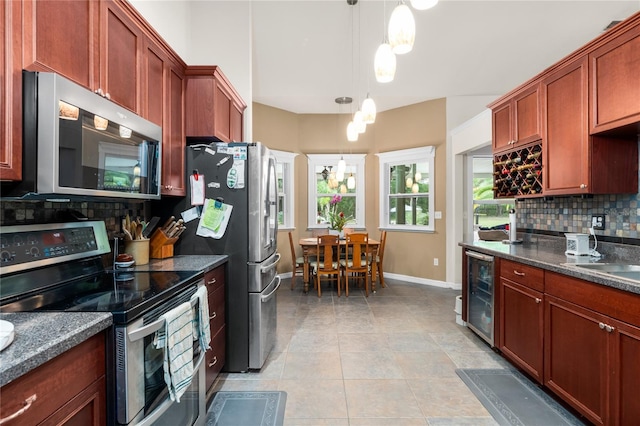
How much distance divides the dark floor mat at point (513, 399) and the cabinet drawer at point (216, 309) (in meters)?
1.80

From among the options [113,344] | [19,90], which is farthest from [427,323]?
[19,90]

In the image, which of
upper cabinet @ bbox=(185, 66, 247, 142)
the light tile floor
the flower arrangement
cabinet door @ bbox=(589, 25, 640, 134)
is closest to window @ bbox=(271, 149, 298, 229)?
the flower arrangement

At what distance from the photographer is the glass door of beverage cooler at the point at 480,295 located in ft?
8.89

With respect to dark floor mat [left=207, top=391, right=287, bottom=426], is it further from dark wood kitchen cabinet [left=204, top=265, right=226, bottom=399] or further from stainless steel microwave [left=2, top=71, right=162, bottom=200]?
stainless steel microwave [left=2, top=71, right=162, bottom=200]

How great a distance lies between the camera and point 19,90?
3.57ft

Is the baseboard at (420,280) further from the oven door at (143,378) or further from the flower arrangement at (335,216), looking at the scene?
the oven door at (143,378)

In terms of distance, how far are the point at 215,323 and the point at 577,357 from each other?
217 cm

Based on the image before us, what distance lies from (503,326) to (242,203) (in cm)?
226

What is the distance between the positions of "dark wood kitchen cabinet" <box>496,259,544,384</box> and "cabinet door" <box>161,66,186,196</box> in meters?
2.51

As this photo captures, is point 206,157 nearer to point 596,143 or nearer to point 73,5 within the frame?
point 73,5

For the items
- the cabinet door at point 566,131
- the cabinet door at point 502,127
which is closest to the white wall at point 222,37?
the cabinet door at point 502,127

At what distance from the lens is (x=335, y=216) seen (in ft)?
18.3

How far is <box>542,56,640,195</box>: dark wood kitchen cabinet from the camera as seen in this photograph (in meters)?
2.15

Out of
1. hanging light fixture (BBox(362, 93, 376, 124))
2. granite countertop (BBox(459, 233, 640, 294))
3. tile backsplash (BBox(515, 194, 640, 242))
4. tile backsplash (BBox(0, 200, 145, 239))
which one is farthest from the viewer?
hanging light fixture (BBox(362, 93, 376, 124))
